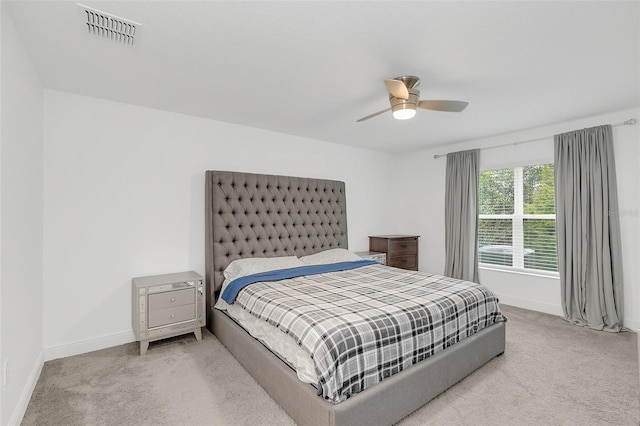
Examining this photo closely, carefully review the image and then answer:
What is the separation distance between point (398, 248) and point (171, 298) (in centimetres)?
321

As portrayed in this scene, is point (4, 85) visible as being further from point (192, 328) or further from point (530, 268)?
point (530, 268)

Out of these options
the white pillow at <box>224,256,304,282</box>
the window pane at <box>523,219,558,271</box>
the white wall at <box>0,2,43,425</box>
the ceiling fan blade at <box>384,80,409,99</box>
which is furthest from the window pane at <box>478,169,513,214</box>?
the white wall at <box>0,2,43,425</box>

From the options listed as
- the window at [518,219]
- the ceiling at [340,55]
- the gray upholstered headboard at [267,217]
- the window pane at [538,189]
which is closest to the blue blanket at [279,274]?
the gray upholstered headboard at [267,217]

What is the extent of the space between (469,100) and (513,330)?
2366 millimetres

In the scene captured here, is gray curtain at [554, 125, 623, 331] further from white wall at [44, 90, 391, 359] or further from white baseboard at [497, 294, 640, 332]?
white wall at [44, 90, 391, 359]

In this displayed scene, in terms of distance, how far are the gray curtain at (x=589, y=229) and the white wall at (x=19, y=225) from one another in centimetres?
479

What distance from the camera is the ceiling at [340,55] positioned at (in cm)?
162

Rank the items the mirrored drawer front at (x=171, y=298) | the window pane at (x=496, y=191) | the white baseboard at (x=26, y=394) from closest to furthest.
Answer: the white baseboard at (x=26, y=394)
the mirrored drawer front at (x=171, y=298)
the window pane at (x=496, y=191)

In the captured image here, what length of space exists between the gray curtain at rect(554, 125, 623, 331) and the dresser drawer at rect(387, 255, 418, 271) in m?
1.87

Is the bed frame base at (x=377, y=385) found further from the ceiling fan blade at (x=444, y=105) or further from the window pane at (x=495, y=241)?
the window pane at (x=495, y=241)

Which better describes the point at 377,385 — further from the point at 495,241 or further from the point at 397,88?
the point at 495,241

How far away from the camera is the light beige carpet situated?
6.01 ft

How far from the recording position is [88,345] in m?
2.69

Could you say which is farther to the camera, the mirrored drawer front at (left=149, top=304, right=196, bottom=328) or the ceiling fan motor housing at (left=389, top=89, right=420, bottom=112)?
the mirrored drawer front at (left=149, top=304, right=196, bottom=328)
